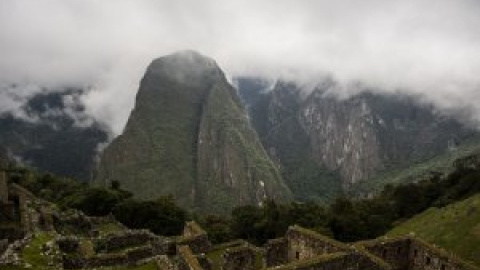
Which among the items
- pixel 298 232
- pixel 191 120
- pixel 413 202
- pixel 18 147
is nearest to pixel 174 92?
pixel 191 120

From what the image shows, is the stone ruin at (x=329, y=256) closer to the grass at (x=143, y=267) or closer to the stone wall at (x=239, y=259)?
the stone wall at (x=239, y=259)

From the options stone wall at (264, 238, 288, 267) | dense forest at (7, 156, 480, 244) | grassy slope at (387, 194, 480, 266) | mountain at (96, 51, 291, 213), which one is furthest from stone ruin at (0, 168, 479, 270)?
mountain at (96, 51, 291, 213)

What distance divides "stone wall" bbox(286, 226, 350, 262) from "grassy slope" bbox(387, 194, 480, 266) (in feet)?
58.5

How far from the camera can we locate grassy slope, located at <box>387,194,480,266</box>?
4088cm

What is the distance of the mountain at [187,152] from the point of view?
536 ft

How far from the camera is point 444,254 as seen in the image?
20203 millimetres

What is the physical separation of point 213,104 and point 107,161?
3879 cm

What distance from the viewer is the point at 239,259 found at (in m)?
22.4

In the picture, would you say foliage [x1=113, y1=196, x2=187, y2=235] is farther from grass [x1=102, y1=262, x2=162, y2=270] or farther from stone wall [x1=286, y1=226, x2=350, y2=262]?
grass [x1=102, y1=262, x2=162, y2=270]

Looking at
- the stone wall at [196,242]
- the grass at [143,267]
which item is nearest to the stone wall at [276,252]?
the stone wall at [196,242]

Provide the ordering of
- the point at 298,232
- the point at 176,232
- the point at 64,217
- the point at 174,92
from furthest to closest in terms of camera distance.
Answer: the point at 174,92 < the point at 176,232 < the point at 64,217 < the point at 298,232

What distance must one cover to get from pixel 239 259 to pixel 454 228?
29906 mm

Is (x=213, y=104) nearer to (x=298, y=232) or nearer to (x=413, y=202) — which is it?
(x=413, y=202)

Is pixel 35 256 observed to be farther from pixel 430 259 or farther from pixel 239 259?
pixel 430 259
